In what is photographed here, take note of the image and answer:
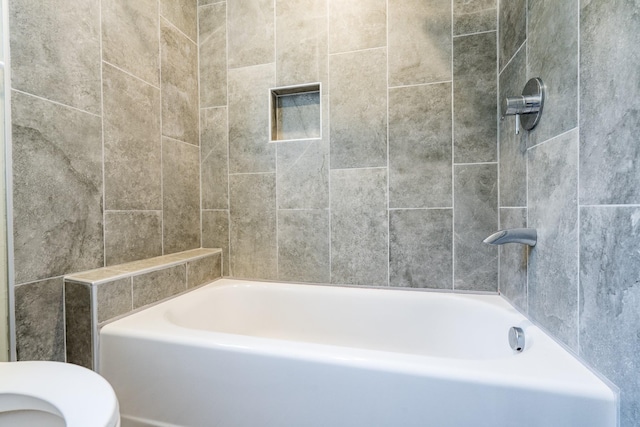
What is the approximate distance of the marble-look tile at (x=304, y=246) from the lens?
5.86 ft

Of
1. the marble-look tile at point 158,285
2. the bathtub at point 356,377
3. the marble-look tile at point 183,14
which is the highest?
the marble-look tile at point 183,14

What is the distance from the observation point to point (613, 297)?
700 mm

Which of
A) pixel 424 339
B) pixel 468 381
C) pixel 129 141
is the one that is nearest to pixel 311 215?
pixel 424 339

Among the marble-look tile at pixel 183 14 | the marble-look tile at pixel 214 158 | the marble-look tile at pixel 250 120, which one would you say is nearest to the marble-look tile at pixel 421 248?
the marble-look tile at pixel 250 120

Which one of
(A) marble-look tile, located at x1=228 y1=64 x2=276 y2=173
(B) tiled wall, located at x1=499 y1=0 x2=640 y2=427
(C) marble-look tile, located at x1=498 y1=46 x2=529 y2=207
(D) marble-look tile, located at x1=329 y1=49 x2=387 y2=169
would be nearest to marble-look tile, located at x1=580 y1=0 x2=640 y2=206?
(B) tiled wall, located at x1=499 y1=0 x2=640 y2=427

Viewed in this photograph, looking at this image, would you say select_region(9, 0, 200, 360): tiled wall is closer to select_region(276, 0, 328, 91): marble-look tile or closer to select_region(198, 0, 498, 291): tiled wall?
select_region(198, 0, 498, 291): tiled wall

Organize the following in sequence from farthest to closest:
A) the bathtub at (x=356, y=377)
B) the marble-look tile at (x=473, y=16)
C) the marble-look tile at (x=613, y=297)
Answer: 1. the marble-look tile at (x=473, y=16)
2. the bathtub at (x=356, y=377)
3. the marble-look tile at (x=613, y=297)

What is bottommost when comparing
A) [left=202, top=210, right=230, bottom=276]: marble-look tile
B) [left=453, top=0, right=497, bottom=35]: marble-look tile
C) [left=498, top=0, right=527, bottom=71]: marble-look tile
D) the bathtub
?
the bathtub

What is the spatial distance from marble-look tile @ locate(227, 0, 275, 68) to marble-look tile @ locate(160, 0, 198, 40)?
0.24 m

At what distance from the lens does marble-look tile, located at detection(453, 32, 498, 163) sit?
1.53 m

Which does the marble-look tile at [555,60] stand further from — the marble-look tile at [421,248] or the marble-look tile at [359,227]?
the marble-look tile at [359,227]

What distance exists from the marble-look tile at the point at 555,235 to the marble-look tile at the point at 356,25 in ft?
3.46

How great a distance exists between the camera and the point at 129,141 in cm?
151

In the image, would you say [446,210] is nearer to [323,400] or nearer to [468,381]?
[468,381]
